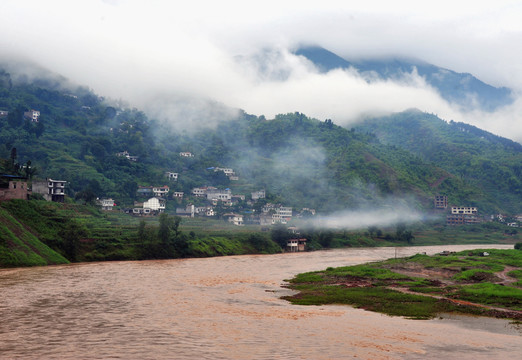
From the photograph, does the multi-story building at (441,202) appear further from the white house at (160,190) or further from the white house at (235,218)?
the white house at (160,190)

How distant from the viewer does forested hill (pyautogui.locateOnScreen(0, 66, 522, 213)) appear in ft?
424

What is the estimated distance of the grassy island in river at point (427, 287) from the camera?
3347 centimetres

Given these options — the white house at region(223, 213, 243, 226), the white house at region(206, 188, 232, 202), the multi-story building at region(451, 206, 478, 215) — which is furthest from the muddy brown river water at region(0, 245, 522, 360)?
the multi-story building at region(451, 206, 478, 215)

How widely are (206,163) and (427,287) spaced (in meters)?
130

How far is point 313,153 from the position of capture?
186750mm

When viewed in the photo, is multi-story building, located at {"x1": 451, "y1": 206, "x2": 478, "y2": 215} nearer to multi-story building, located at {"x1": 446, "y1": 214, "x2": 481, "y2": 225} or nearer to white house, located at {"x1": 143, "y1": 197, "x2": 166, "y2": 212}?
multi-story building, located at {"x1": 446, "y1": 214, "x2": 481, "y2": 225}

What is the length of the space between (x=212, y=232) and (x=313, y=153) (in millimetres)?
104526

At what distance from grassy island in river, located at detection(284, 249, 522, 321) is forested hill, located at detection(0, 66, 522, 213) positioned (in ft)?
244

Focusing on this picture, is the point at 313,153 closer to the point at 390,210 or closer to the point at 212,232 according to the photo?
the point at 390,210

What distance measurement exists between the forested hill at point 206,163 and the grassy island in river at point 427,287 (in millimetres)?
74286

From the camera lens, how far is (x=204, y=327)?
83.6ft

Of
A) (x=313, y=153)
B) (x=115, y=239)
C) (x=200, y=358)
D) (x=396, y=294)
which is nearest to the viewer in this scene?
(x=200, y=358)

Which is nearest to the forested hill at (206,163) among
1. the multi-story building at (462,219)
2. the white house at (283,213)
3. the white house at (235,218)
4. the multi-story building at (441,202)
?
the multi-story building at (441,202)

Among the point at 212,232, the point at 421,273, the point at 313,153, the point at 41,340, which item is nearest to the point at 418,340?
the point at 41,340
